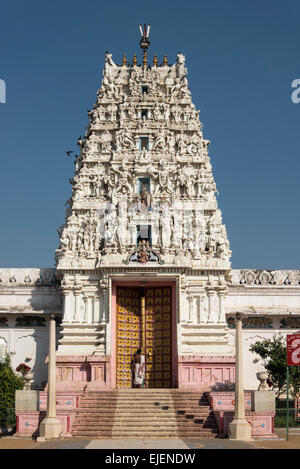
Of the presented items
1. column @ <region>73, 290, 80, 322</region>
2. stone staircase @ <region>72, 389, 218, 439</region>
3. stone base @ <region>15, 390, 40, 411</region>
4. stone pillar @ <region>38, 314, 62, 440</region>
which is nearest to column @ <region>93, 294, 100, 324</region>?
column @ <region>73, 290, 80, 322</region>

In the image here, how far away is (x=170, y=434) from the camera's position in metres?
26.9

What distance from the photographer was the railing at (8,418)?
30075mm

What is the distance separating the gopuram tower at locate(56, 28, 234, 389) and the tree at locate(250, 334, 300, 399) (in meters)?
2.15

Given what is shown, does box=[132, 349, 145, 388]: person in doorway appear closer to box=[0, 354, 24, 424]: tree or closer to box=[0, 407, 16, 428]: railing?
box=[0, 354, 24, 424]: tree

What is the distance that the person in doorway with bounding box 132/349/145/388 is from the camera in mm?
33375

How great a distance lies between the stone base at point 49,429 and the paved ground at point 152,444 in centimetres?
37

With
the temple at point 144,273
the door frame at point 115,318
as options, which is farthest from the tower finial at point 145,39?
the door frame at point 115,318

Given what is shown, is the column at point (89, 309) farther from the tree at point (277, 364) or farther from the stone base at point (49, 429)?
the stone base at point (49, 429)

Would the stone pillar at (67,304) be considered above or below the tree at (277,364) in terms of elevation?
above

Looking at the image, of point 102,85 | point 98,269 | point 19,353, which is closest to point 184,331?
point 98,269
